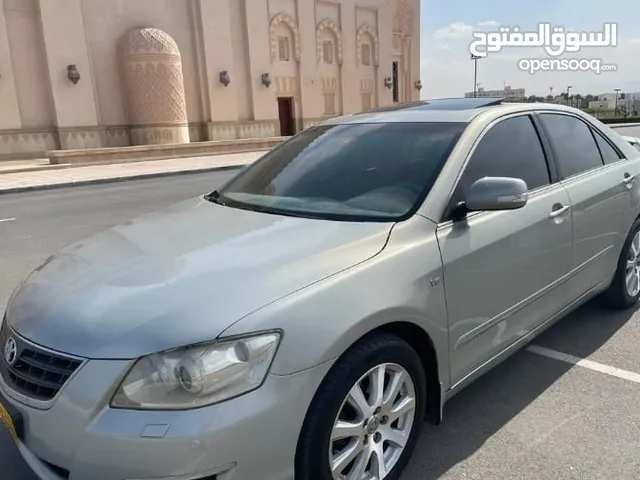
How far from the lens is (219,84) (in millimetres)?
29281

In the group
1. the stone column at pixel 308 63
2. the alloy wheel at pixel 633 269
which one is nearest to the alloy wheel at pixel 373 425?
the alloy wheel at pixel 633 269

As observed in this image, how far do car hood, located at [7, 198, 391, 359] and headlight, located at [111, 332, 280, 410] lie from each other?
0.15 ft

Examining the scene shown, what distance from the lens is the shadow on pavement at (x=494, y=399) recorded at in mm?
2535

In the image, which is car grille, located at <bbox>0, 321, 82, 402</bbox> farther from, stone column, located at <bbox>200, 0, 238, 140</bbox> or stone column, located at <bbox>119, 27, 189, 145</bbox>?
stone column, located at <bbox>200, 0, 238, 140</bbox>

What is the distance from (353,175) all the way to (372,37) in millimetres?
38380

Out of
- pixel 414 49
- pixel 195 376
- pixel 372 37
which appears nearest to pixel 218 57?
pixel 372 37

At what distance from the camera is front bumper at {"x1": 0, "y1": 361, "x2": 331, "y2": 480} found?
1655mm

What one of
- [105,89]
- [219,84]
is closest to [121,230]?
[105,89]

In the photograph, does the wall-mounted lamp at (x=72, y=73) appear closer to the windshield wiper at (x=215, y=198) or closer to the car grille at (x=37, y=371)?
the windshield wiper at (x=215, y=198)

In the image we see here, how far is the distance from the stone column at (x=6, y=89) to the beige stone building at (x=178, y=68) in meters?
0.04

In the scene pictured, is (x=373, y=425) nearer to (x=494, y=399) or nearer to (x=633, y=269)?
(x=494, y=399)

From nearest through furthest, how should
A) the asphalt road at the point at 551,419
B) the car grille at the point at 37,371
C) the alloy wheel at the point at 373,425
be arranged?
the car grille at the point at 37,371 < the alloy wheel at the point at 373,425 < the asphalt road at the point at 551,419

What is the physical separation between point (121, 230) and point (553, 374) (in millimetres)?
2646

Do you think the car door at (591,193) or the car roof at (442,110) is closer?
the car roof at (442,110)
